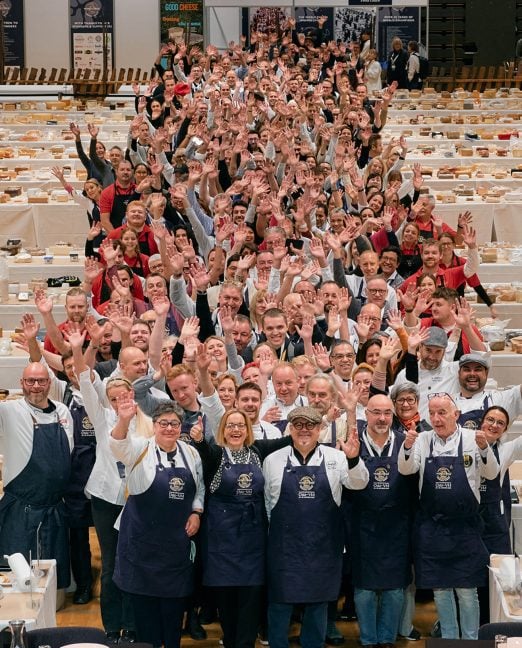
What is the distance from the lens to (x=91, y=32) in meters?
35.8

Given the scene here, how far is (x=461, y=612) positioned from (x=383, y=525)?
26.2 inches

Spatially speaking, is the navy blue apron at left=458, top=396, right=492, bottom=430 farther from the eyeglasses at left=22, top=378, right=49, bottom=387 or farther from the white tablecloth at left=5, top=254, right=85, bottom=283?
the white tablecloth at left=5, top=254, right=85, bottom=283

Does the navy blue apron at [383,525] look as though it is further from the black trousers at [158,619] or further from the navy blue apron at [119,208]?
the navy blue apron at [119,208]

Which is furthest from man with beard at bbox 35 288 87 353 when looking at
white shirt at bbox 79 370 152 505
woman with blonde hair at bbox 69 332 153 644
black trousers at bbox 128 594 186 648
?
black trousers at bbox 128 594 186 648

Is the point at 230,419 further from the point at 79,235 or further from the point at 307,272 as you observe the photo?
the point at 79,235

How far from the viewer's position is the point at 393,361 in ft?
31.0

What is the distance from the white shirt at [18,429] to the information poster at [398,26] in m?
24.3

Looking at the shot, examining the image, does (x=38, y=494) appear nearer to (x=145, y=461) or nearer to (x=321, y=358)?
(x=145, y=461)

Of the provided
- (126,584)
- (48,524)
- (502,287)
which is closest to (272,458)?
(126,584)

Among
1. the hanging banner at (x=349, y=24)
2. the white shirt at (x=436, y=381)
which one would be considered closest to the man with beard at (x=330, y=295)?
the white shirt at (x=436, y=381)

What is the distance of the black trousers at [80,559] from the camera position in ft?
29.8

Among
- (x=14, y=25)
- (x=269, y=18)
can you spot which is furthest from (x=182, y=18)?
(x=269, y=18)

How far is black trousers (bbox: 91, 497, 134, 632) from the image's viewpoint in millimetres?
8336

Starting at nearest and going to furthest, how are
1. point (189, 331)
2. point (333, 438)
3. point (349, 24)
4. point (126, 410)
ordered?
point (126, 410) → point (333, 438) → point (189, 331) → point (349, 24)
